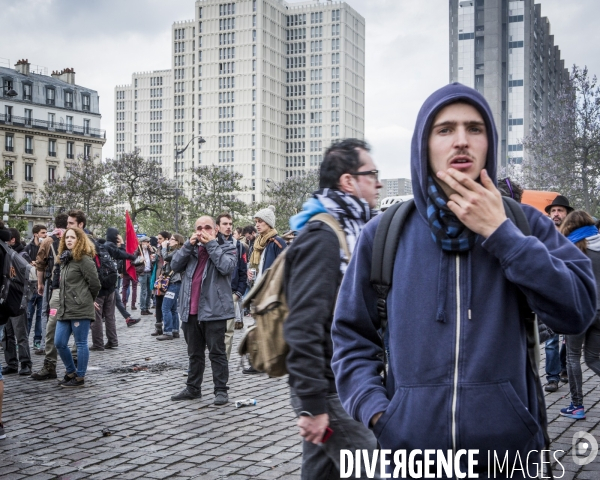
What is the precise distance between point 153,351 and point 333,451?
9.44 meters

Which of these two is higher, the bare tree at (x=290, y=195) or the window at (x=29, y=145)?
the window at (x=29, y=145)

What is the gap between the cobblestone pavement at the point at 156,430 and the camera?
5.51m

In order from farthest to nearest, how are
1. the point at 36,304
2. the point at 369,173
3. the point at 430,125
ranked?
the point at 36,304 → the point at 369,173 → the point at 430,125

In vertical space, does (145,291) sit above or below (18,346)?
above

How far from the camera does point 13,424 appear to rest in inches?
279

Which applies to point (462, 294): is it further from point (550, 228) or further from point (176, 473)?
point (176, 473)

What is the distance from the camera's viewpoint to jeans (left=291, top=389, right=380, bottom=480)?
325 cm

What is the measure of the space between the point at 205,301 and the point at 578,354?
12.8ft

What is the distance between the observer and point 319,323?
3178 millimetres

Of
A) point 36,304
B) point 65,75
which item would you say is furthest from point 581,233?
point 65,75

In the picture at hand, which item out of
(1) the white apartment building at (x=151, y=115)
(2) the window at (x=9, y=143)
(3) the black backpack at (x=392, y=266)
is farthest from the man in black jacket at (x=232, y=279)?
(1) the white apartment building at (x=151, y=115)

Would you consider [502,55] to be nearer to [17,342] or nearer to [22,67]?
[22,67]

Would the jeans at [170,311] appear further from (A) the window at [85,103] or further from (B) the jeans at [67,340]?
(A) the window at [85,103]

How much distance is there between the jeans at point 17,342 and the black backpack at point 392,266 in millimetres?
8852
